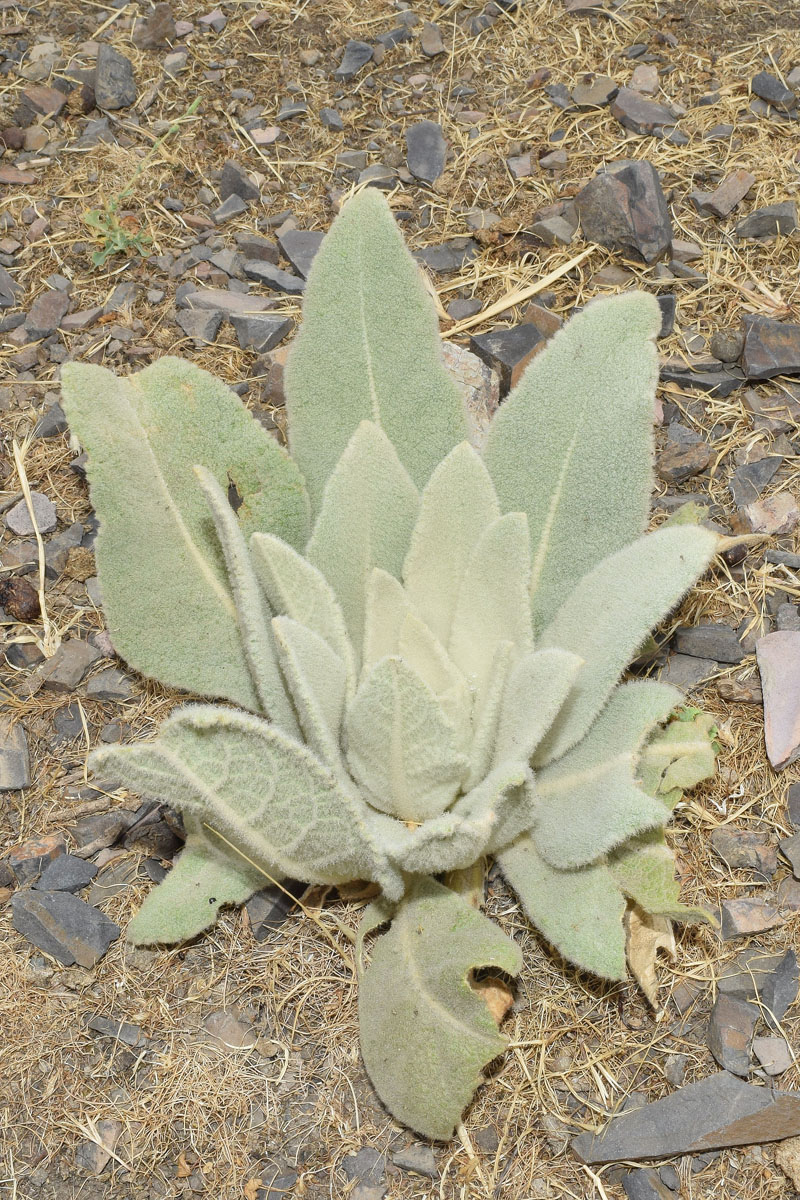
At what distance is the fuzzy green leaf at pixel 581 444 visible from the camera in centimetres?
153

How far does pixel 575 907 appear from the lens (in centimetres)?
137

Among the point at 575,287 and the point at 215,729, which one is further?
the point at 575,287

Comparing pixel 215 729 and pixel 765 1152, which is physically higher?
pixel 215 729

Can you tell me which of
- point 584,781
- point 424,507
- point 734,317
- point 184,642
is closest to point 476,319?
point 734,317

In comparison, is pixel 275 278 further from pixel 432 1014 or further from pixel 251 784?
pixel 432 1014

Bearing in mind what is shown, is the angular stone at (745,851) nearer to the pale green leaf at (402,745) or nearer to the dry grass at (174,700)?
the dry grass at (174,700)

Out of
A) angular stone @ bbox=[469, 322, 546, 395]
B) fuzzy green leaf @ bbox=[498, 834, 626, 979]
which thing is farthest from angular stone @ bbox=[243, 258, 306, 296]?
fuzzy green leaf @ bbox=[498, 834, 626, 979]

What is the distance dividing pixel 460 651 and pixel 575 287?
1.08 meters

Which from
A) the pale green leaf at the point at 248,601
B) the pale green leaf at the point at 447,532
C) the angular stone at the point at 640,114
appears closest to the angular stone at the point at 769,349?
the angular stone at the point at 640,114

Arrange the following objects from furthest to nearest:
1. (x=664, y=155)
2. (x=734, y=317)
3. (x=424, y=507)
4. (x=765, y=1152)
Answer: (x=664, y=155), (x=734, y=317), (x=424, y=507), (x=765, y=1152)

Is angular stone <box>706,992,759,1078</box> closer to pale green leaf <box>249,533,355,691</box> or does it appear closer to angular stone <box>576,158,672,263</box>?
pale green leaf <box>249,533,355,691</box>

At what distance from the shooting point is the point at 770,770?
→ 1.65 metres

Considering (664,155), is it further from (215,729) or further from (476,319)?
(215,729)

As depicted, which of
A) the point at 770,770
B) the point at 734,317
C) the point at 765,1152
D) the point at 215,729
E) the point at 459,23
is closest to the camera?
the point at 215,729
